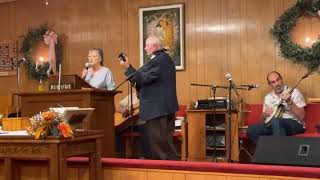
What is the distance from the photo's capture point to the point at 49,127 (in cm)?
261

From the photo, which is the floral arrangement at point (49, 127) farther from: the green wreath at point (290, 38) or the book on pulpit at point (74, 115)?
the green wreath at point (290, 38)

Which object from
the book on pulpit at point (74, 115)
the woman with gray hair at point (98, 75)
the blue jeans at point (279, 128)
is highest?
the woman with gray hair at point (98, 75)

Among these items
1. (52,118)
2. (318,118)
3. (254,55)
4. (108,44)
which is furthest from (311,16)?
(52,118)

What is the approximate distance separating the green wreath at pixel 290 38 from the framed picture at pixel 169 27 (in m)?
1.30

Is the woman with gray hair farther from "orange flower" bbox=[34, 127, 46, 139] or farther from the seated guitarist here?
"orange flower" bbox=[34, 127, 46, 139]

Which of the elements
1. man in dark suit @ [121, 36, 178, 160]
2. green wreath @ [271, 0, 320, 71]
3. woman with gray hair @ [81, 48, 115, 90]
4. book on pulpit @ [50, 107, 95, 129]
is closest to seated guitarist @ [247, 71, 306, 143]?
green wreath @ [271, 0, 320, 71]

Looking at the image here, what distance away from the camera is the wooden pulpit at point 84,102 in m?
3.80

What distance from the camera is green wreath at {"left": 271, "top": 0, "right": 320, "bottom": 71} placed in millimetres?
5512

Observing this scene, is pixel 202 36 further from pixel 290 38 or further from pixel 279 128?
pixel 279 128

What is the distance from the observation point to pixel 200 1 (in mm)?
6191

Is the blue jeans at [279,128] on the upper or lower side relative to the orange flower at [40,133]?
lower

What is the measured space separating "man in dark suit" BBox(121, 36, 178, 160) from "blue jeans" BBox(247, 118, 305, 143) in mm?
1283

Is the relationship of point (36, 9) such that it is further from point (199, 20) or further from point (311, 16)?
point (311, 16)

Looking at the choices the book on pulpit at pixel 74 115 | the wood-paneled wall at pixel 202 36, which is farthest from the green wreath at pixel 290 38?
the book on pulpit at pixel 74 115
